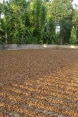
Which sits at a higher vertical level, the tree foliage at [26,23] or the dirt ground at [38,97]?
the tree foliage at [26,23]

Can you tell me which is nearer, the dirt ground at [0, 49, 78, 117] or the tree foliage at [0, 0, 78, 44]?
the dirt ground at [0, 49, 78, 117]

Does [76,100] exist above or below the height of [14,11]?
below

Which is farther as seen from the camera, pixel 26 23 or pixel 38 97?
pixel 26 23

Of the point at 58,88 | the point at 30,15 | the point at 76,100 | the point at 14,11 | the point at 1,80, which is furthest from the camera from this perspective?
the point at 30,15

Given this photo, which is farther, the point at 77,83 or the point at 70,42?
the point at 70,42

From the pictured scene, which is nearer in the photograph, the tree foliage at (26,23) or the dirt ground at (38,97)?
the dirt ground at (38,97)

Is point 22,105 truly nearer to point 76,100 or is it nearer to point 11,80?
point 76,100

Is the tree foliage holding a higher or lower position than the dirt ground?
higher

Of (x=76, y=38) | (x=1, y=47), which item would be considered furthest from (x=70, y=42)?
(x=1, y=47)

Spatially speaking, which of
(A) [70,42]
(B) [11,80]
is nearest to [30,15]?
(A) [70,42]

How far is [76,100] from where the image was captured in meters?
5.34

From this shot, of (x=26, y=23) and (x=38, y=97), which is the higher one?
(x=26, y=23)

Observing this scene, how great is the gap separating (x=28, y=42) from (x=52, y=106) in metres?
29.4

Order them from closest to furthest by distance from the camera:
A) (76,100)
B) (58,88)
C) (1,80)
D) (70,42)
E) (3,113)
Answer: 1. (3,113)
2. (76,100)
3. (58,88)
4. (1,80)
5. (70,42)
